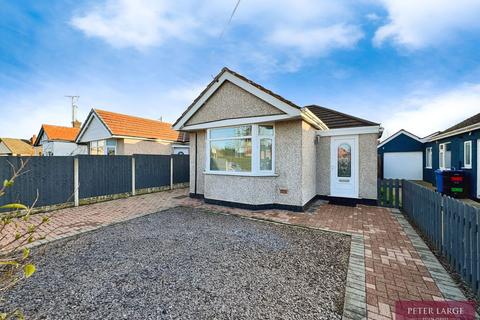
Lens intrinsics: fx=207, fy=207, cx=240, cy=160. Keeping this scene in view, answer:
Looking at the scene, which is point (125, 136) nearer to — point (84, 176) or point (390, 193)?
point (84, 176)

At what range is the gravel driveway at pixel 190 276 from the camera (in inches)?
120

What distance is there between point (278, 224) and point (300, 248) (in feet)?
5.96

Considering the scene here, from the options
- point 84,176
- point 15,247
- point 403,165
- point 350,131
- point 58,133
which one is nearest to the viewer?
point 15,247

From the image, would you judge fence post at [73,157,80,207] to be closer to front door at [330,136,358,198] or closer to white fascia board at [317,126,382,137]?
white fascia board at [317,126,382,137]

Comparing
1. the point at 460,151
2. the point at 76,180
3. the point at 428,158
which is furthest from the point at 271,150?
the point at 428,158

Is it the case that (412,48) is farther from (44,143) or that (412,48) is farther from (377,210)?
(44,143)

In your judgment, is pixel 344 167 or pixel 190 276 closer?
pixel 190 276

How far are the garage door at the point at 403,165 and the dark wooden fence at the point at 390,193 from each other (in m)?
15.1

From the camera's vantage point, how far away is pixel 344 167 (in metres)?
9.89

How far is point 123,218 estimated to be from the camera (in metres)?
7.64

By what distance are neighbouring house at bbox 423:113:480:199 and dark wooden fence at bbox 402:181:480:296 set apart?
8809 mm

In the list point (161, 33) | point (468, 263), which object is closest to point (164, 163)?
point (161, 33)

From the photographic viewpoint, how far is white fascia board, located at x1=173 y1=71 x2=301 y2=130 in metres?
7.68

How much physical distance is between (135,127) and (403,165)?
26.8 metres
